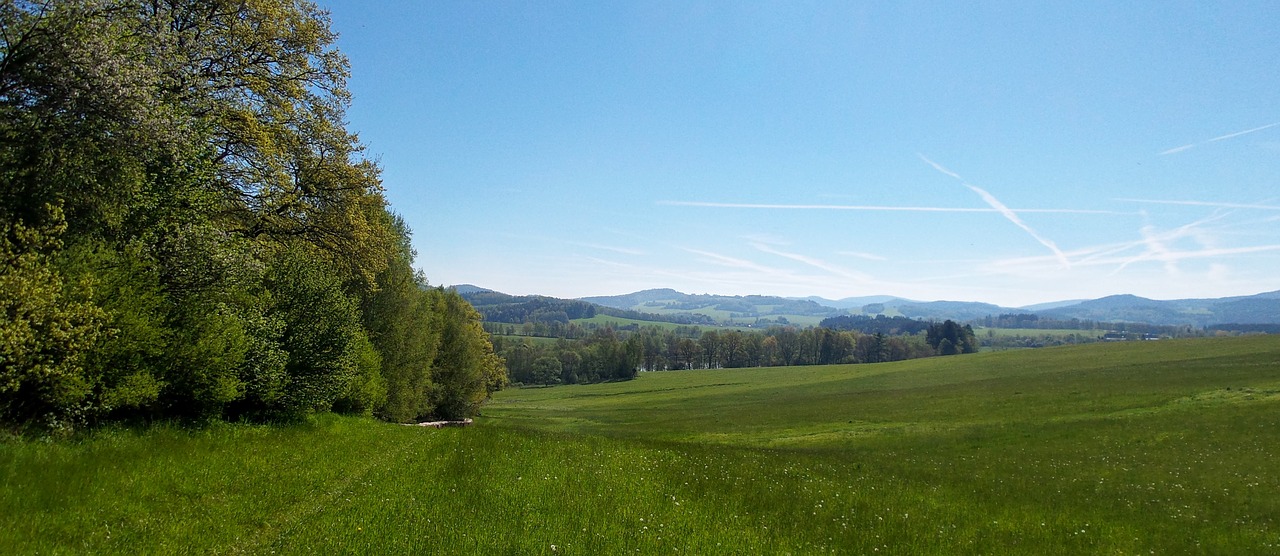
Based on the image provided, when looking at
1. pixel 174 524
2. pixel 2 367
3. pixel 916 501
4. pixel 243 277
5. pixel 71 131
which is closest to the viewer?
pixel 174 524

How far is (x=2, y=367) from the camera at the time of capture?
1196cm

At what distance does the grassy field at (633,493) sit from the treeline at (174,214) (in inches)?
72.7

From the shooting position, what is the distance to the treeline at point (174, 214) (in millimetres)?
13070

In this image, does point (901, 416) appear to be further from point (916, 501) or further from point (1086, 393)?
point (916, 501)

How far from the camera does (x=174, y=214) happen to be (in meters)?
16.9

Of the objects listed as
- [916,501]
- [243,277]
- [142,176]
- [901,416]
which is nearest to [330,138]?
[243,277]

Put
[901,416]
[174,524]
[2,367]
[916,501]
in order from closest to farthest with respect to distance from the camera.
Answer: [174,524] → [2,367] → [916,501] → [901,416]

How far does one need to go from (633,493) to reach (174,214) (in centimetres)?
1525

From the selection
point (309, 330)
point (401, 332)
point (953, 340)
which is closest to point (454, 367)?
point (401, 332)

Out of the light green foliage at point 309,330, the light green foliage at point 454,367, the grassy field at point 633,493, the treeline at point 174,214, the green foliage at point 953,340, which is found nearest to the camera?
the grassy field at point 633,493

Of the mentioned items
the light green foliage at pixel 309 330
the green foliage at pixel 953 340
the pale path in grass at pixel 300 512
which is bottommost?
the green foliage at pixel 953 340

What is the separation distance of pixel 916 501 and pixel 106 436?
2156 centimetres

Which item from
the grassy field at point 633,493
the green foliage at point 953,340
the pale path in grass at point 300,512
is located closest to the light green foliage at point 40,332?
the grassy field at point 633,493

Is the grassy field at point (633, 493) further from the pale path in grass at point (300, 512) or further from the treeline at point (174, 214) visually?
the treeline at point (174, 214)
